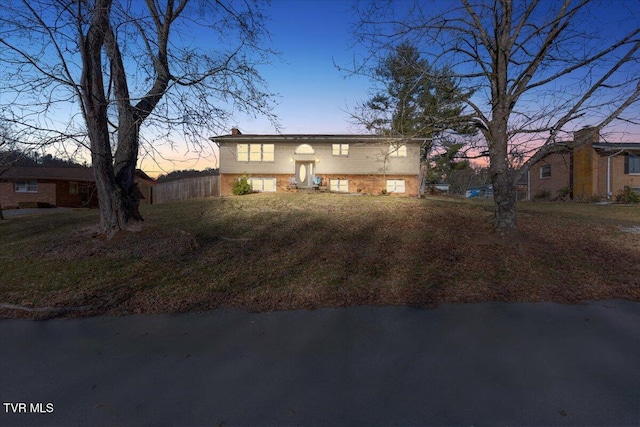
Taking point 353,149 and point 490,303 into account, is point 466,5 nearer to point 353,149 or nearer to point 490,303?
point 490,303

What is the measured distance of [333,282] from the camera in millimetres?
5660

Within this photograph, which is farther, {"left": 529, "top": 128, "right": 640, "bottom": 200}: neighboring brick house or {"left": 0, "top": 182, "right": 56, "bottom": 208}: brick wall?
{"left": 0, "top": 182, "right": 56, "bottom": 208}: brick wall

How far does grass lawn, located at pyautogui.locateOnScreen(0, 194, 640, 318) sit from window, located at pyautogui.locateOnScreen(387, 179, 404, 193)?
1465cm

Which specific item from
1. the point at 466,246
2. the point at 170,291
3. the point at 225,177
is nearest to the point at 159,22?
the point at 170,291

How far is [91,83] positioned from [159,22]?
7.35 ft

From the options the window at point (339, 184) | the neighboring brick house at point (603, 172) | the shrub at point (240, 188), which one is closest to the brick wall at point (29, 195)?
the shrub at point (240, 188)

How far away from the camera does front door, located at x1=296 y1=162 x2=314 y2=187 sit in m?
25.0

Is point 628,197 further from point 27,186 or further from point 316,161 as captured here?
point 27,186

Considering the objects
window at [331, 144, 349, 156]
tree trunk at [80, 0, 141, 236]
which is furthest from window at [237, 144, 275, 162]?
tree trunk at [80, 0, 141, 236]

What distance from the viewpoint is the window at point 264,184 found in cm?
2481

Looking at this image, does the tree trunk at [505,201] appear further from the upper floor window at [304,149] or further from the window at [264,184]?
the window at [264,184]

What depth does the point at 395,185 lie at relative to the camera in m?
24.8

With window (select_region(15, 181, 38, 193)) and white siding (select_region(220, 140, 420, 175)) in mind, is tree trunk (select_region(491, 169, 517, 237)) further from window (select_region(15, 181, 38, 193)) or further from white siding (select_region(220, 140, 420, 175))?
window (select_region(15, 181, 38, 193))

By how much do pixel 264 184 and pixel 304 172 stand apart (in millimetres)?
2921
